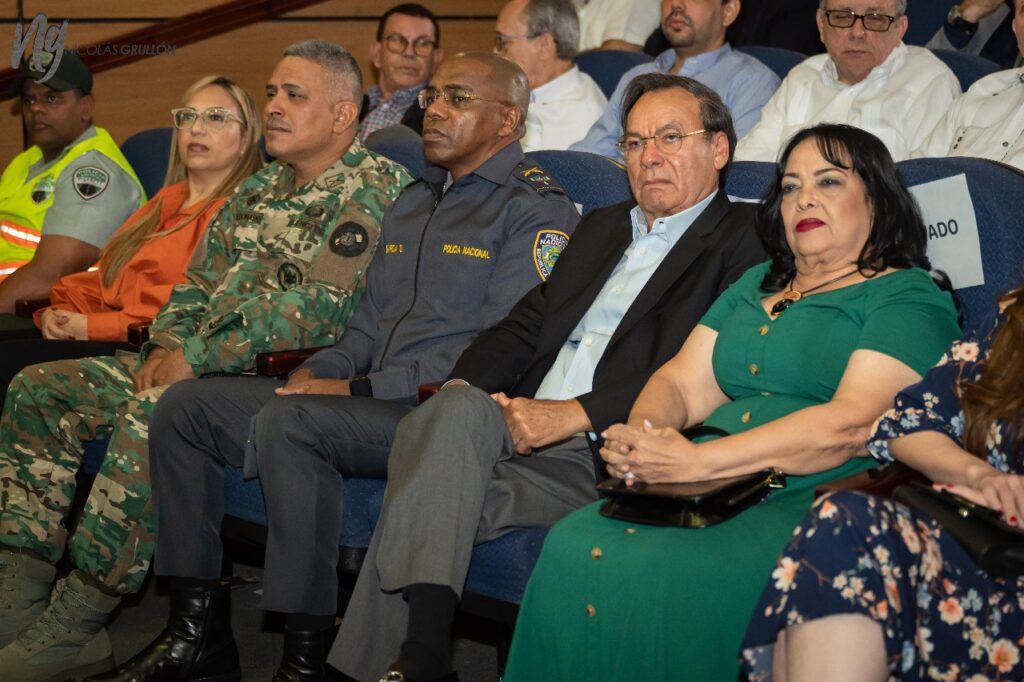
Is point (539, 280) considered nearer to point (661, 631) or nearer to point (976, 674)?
point (661, 631)

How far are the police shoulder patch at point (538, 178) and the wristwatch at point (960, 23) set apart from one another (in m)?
1.77

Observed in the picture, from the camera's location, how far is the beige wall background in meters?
5.48

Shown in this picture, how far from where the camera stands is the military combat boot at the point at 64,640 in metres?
2.68

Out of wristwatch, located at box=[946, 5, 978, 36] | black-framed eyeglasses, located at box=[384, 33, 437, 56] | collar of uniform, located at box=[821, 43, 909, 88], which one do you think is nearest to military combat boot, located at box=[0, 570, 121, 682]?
collar of uniform, located at box=[821, 43, 909, 88]

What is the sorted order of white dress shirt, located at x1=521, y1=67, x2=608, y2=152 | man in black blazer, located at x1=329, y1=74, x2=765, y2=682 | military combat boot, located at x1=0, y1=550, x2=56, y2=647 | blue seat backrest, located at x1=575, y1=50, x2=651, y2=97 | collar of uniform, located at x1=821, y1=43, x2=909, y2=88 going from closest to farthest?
1. man in black blazer, located at x1=329, y1=74, x2=765, y2=682
2. military combat boot, located at x1=0, y1=550, x2=56, y2=647
3. collar of uniform, located at x1=821, y1=43, x2=909, y2=88
4. white dress shirt, located at x1=521, y1=67, x2=608, y2=152
5. blue seat backrest, located at x1=575, y1=50, x2=651, y2=97

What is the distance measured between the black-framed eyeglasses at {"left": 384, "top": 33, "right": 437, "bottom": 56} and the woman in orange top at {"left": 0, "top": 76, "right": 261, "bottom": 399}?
55.9 inches

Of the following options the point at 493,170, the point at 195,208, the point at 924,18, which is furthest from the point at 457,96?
the point at 924,18

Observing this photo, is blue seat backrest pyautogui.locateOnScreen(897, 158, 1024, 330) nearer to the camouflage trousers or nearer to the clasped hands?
the clasped hands

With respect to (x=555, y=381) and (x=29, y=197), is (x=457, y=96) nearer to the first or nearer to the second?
(x=555, y=381)

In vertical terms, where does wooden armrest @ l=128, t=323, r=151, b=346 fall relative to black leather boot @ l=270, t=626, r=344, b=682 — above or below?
above

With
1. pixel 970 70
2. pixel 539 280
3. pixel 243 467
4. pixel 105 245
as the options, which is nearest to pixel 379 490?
pixel 243 467

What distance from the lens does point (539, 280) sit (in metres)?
2.72

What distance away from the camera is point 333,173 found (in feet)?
10.3

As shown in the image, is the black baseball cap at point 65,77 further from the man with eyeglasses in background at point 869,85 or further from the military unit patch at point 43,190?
the man with eyeglasses in background at point 869,85
